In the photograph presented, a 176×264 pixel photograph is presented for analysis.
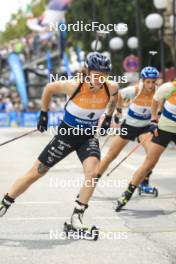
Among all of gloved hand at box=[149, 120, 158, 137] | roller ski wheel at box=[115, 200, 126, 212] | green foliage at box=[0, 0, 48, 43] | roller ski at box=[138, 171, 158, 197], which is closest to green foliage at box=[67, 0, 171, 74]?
roller ski at box=[138, 171, 158, 197]

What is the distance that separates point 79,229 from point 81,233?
57mm

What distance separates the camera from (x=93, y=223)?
29.8ft

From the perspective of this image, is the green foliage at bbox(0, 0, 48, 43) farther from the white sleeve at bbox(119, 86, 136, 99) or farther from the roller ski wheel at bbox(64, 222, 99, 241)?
the roller ski wheel at bbox(64, 222, 99, 241)

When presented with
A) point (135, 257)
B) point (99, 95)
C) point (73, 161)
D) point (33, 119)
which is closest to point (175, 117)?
point (99, 95)

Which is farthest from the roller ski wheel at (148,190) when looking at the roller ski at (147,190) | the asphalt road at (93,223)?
the asphalt road at (93,223)

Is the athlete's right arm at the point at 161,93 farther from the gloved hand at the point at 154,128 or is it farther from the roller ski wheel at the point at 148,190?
the roller ski wheel at the point at 148,190

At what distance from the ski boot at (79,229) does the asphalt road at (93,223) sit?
90 mm

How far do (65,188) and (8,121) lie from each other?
2905 centimetres

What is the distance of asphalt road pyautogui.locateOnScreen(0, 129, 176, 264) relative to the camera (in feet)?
23.6

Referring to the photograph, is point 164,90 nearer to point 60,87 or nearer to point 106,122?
point 106,122

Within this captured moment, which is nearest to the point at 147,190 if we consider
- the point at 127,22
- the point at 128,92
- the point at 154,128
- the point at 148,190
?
the point at 148,190

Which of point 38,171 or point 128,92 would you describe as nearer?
point 38,171

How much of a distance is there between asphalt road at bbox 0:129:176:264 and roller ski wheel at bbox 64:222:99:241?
78mm

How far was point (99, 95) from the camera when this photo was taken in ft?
27.6
